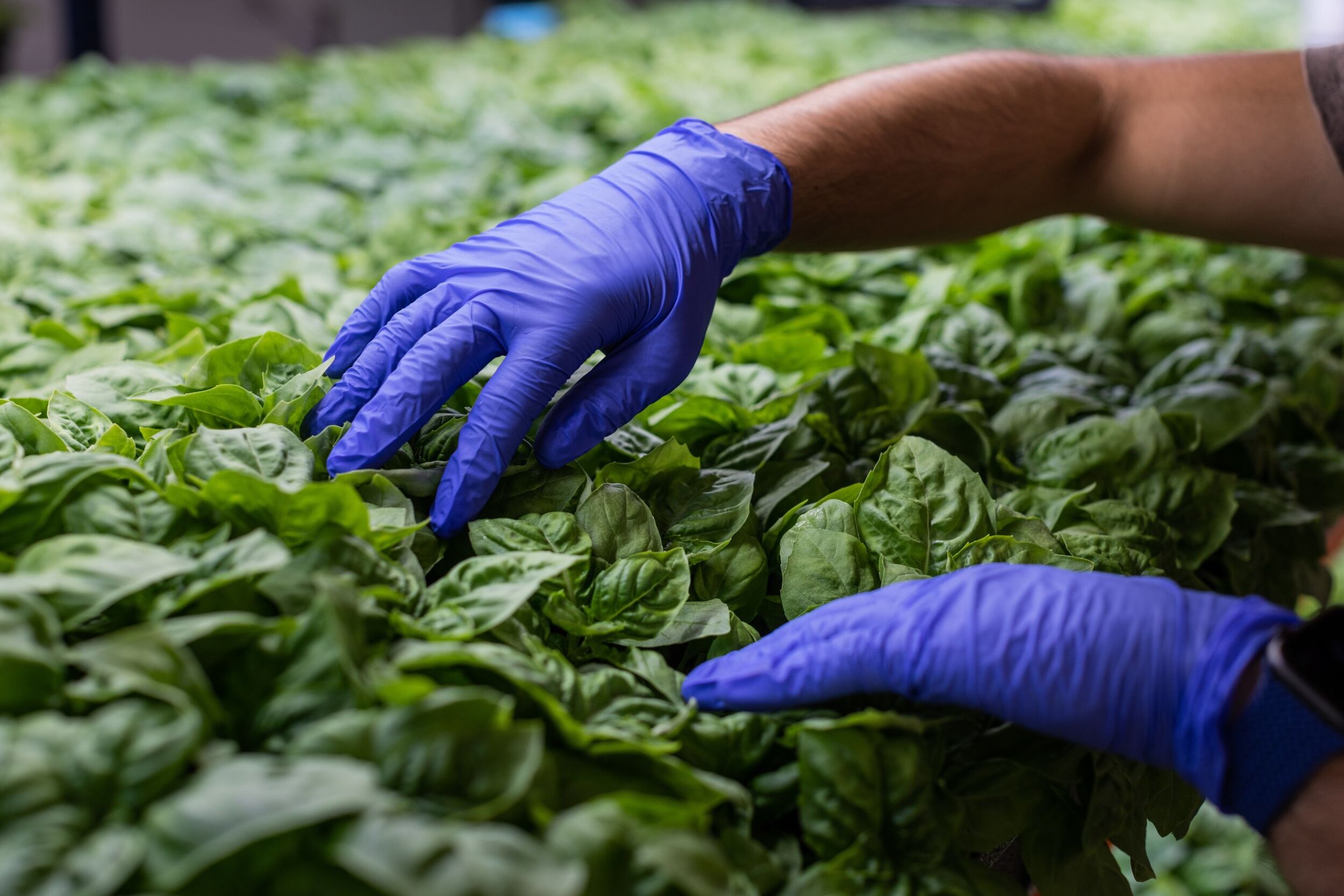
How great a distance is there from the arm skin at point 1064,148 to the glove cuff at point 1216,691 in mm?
731

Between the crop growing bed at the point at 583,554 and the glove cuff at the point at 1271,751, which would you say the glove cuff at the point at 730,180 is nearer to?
the crop growing bed at the point at 583,554

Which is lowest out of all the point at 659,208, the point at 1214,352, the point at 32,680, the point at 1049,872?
the point at 1049,872

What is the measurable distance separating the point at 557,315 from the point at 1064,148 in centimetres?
87

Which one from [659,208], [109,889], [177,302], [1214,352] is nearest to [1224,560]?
[1214,352]

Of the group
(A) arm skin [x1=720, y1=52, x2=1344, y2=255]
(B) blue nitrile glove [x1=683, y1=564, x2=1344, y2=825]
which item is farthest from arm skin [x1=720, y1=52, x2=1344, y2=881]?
(B) blue nitrile glove [x1=683, y1=564, x2=1344, y2=825]

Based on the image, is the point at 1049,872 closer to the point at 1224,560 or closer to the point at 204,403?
the point at 1224,560

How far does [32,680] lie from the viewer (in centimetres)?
55

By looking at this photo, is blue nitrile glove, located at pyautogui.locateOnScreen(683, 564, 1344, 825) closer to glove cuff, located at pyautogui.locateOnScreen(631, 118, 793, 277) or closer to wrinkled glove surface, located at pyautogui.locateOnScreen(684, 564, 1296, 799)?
wrinkled glove surface, located at pyautogui.locateOnScreen(684, 564, 1296, 799)

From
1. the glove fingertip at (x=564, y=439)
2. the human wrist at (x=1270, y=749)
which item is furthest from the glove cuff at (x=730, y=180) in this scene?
the human wrist at (x=1270, y=749)

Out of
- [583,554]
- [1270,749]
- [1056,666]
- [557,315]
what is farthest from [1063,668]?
[557,315]

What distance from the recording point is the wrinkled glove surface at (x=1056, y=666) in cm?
72

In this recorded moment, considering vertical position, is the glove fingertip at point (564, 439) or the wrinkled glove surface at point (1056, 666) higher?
the glove fingertip at point (564, 439)

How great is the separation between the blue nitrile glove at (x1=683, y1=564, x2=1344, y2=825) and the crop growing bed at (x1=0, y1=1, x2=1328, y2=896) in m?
0.03

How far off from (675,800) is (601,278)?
20.7 inches
